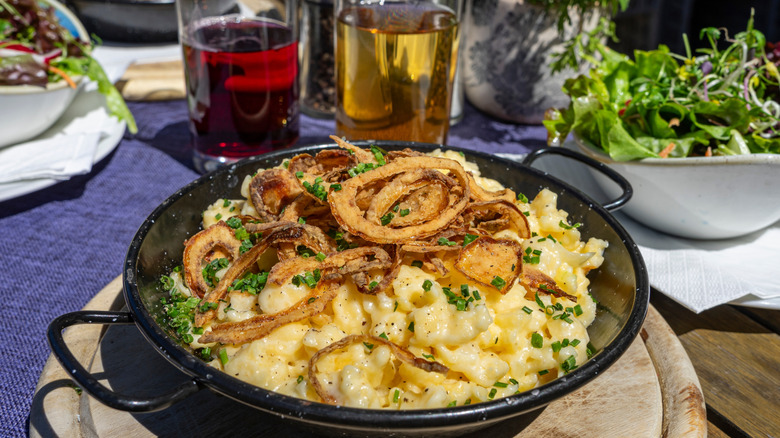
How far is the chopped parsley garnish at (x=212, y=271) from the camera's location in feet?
4.75

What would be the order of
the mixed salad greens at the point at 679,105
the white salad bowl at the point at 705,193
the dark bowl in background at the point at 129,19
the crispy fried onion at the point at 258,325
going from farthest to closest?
the dark bowl in background at the point at 129,19 → the mixed salad greens at the point at 679,105 → the white salad bowl at the point at 705,193 → the crispy fried onion at the point at 258,325

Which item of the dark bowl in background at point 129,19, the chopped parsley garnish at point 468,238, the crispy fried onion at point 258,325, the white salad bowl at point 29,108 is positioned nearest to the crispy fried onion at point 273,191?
the crispy fried onion at point 258,325

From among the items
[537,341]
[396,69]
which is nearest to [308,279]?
[537,341]

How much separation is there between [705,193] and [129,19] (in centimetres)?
285

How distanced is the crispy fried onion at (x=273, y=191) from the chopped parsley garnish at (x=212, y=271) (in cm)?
15

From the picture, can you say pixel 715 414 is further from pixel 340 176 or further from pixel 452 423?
pixel 340 176

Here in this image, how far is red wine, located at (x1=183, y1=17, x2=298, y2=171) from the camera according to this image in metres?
2.24

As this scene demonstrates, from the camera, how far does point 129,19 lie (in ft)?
10.4

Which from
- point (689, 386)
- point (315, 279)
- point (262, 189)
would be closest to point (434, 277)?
point (315, 279)

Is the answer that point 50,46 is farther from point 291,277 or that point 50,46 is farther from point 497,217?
point 497,217

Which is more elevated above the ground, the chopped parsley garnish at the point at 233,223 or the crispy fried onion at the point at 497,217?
the crispy fried onion at the point at 497,217

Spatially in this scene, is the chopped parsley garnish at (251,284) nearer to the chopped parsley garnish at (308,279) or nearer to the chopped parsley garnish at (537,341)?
the chopped parsley garnish at (308,279)

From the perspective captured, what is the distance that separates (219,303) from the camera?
4.45 feet

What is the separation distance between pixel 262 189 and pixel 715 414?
1.21 metres
